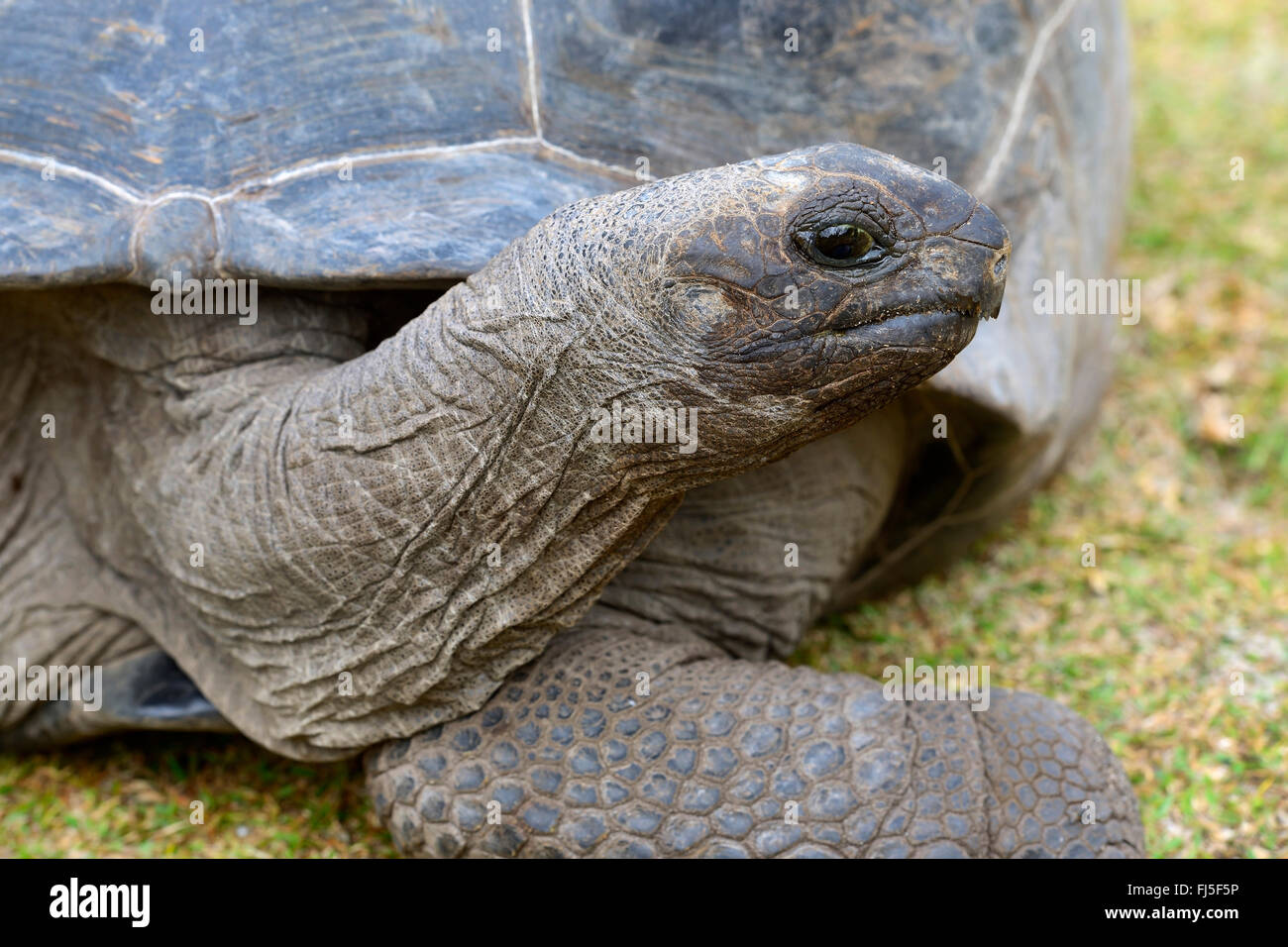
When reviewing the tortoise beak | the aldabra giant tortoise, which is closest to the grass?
the aldabra giant tortoise

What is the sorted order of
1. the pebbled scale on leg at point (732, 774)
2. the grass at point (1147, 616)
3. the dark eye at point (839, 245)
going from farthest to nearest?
1. the grass at point (1147, 616)
2. the pebbled scale on leg at point (732, 774)
3. the dark eye at point (839, 245)

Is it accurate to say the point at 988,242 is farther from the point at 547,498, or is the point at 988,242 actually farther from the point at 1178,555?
the point at 1178,555

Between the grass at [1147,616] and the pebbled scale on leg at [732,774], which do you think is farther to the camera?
the grass at [1147,616]

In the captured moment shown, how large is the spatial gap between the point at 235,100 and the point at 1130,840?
1.79m

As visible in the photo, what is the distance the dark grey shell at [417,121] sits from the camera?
2.02m

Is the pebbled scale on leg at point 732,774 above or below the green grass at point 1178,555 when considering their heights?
below

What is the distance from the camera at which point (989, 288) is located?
169cm

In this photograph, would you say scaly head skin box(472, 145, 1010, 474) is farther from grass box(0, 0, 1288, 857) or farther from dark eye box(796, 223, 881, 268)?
grass box(0, 0, 1288, 857)

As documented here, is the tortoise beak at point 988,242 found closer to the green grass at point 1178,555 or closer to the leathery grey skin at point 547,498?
the leathery grey skin at point 547,498

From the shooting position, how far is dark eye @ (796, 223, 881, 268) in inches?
63.3

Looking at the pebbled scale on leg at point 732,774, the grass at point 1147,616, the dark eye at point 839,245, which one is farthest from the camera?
the grass at point 1147,616

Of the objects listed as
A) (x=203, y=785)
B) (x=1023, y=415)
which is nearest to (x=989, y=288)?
(x=1023, y=415)

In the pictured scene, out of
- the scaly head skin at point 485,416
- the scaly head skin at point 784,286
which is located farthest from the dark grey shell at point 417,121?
the scaly head skin at point 784,286
